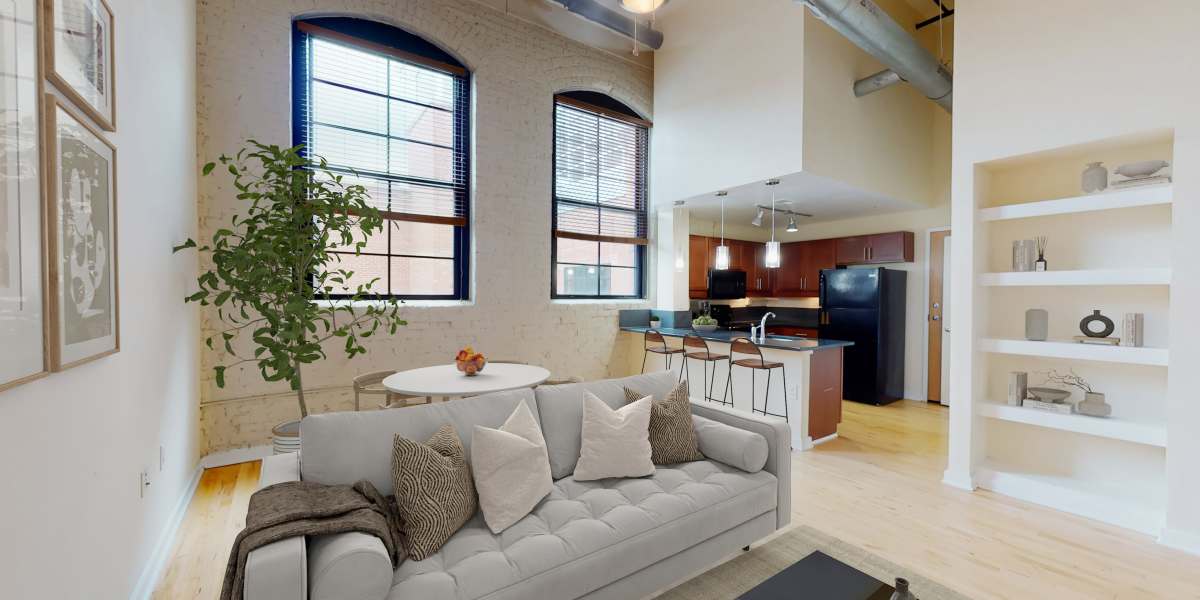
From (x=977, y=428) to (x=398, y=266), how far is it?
485 centimetres

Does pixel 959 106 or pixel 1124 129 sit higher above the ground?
pixel 959 106

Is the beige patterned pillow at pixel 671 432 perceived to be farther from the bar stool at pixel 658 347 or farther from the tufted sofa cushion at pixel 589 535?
the bar stool at pixel 658 347

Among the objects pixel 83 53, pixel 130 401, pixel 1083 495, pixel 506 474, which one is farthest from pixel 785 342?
pixel 83 53

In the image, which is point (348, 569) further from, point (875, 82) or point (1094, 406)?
point (875, 82)

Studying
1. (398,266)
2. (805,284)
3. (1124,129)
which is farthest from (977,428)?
(398,266)

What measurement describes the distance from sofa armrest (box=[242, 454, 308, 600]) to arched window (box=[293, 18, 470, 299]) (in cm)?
331

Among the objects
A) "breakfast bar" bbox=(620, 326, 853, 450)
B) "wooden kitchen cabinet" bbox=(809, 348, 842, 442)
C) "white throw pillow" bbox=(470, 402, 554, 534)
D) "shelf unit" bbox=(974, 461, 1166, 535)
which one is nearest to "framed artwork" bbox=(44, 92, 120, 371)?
"white throw pillow" bbox=(470, 402, 554, 534)

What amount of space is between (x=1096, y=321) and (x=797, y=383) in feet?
6.50

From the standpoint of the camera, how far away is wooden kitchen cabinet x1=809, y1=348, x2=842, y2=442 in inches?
177

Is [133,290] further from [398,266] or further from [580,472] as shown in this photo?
[398,266]

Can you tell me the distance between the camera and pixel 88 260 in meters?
1.59

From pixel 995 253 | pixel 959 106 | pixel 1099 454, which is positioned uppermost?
pixel 959 106

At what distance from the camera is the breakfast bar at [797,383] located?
14.5ft

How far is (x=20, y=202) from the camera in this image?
3.85 ft
